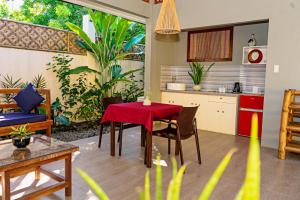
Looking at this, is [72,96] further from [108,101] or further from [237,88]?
[237,88]

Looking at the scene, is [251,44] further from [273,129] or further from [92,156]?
[92,156]

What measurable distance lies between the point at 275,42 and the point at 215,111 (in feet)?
5.94

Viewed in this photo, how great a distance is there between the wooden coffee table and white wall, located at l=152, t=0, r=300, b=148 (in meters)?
3.44

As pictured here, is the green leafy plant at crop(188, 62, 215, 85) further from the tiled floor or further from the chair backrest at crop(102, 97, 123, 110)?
the chair backrest at crop(102, 97, 123, 110)

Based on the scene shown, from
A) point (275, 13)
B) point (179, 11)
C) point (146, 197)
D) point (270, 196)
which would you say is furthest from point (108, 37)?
point (146, 197)

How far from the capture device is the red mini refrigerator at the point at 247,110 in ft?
15.8

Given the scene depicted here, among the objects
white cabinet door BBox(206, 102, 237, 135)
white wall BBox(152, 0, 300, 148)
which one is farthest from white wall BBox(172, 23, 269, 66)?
white cabinet door BBox(206, 102, 237, 135)

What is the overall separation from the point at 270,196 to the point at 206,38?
4152 mm

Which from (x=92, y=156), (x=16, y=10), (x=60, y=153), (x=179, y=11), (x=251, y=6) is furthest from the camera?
(x=16, y=10)

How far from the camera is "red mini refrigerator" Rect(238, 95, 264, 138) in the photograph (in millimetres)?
4809

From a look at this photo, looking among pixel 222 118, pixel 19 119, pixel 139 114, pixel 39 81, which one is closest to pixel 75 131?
pixel 39 81

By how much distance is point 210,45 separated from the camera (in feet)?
19.2

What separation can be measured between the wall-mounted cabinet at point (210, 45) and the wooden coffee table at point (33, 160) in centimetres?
430

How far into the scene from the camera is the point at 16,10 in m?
7.94
